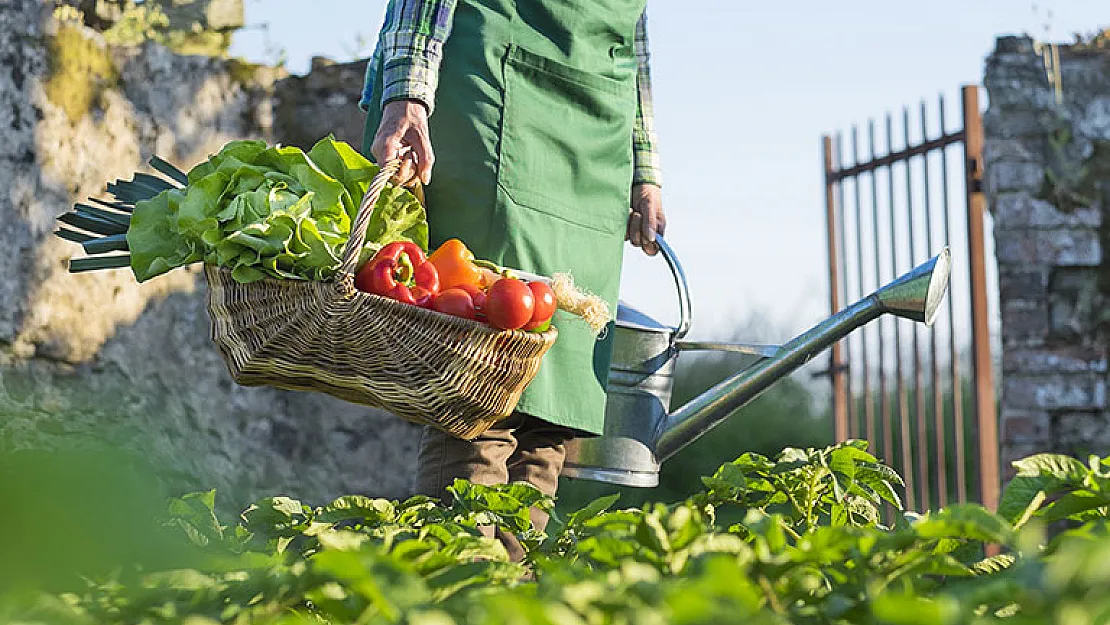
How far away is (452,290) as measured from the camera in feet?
5.24

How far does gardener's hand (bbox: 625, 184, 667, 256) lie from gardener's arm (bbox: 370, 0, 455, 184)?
0.65 metres

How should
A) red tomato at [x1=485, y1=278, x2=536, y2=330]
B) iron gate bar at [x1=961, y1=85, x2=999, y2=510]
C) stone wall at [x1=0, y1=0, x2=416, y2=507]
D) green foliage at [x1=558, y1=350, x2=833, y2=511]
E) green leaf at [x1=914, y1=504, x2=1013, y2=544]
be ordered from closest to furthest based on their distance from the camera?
green leaf at [x1=914, y1=504, x2=1013, y2=544] → red tomato at [x1=485, y1=278, x2=536, y2=330] → stone wall at [x1=0, y1=0, x2=416, y2=507] → iron gate bar at [x1=961, y1=85, x2=999, y2=510] → green foliage at [x1=558, y1=350, x2=833, y2=511]

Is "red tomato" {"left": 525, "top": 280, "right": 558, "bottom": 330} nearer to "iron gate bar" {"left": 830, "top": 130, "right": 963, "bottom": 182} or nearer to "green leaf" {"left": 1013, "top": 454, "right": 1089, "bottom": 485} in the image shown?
"green leaf" {"left": 1013, "top": 454, "right": 1089, "bottom": 485}

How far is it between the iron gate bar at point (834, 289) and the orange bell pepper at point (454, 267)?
3.24m

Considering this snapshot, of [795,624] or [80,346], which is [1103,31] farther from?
[795,624]

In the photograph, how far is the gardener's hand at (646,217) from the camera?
2.36m

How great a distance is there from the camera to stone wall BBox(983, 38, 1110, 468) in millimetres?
4270

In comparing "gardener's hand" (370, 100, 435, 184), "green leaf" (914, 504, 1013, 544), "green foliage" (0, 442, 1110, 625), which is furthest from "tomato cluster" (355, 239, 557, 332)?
"green leaf" (914, 504, 1013, 544)

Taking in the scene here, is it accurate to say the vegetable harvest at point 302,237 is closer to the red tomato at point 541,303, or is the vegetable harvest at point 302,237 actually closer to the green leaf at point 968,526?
the red tomato at point 541,303

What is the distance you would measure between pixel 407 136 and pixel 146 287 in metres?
1.74

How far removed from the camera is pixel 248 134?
3617mm

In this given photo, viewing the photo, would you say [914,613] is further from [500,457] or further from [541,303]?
[500,457]

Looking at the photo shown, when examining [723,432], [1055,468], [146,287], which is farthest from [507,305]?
[723,432]

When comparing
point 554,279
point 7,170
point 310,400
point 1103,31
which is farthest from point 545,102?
point 1103,31
